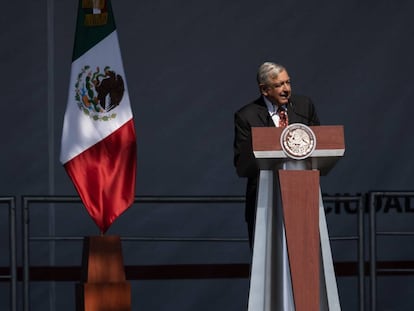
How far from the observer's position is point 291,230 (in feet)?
17.7

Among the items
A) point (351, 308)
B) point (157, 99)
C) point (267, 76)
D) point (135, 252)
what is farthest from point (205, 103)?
point (267, 76)

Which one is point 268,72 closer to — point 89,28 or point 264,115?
point 264,115

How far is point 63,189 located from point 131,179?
3.20 ft

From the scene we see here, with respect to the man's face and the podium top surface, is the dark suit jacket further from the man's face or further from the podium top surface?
the podium top surface

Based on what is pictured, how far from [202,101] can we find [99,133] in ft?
3.91

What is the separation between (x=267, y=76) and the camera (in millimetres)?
5746

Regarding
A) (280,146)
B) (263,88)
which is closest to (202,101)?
(263,88)

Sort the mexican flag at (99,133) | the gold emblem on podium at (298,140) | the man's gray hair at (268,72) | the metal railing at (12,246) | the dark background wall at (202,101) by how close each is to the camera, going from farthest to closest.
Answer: the dark background wall at (202,101) → the metal railing at (12,246) → the mexican flag at (99,133) → the man's gray hair at (268,72) → the gold emblem on podium at (298,140)

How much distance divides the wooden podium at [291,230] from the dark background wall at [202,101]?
2.71 m

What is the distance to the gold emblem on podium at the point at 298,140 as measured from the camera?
17.6 feet

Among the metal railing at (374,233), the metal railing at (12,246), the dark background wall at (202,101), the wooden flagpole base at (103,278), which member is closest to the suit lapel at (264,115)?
the wooden flagpole base at (103,278)

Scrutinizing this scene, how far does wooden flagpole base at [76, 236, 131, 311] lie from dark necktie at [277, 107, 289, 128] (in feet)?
4.91

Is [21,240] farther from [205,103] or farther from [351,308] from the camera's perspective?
[351,308]

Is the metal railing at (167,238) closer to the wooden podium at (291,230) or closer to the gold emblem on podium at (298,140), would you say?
the wooden podium at (291,230)
